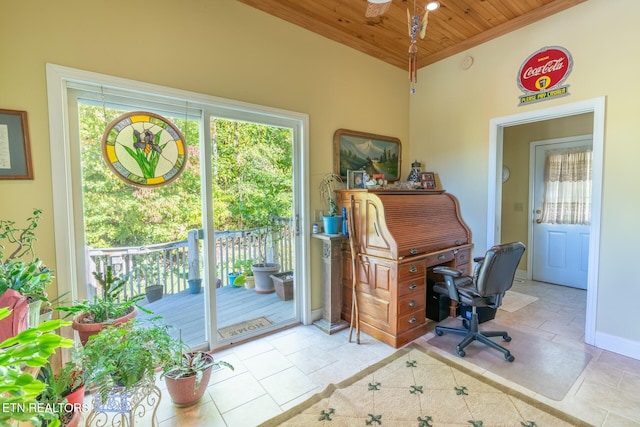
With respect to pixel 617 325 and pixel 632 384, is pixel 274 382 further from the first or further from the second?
pixel 617 325

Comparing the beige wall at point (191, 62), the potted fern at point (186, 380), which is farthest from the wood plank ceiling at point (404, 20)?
the potted fern at point (186, 380)

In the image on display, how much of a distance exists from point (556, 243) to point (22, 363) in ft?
17.4

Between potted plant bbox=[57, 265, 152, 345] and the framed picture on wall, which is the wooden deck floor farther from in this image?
the framed picture on wall

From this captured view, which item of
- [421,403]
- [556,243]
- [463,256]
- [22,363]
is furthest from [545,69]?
[22,363]

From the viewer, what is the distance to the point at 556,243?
413 cm

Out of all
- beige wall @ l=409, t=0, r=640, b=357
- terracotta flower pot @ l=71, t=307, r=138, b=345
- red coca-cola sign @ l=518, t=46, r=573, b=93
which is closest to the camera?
terracotta flower pot @ l=71, t=307, r=138, b=345

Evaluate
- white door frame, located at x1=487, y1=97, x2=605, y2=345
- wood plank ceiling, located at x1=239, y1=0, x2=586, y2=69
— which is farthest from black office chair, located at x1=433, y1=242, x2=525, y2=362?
wood plank ceiling, located at x1=239, y1=0, x2=586, y2=69

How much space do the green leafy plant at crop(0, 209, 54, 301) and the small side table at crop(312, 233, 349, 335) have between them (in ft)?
6.54

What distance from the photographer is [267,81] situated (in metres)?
2.63

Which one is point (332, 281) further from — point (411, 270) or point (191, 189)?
point (191, 189)

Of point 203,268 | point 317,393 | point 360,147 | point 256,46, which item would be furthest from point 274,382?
point 256,46

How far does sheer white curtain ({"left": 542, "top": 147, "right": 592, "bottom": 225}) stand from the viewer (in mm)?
3863

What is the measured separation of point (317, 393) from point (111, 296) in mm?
1459

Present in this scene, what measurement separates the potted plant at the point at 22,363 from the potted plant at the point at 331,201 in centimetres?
227
